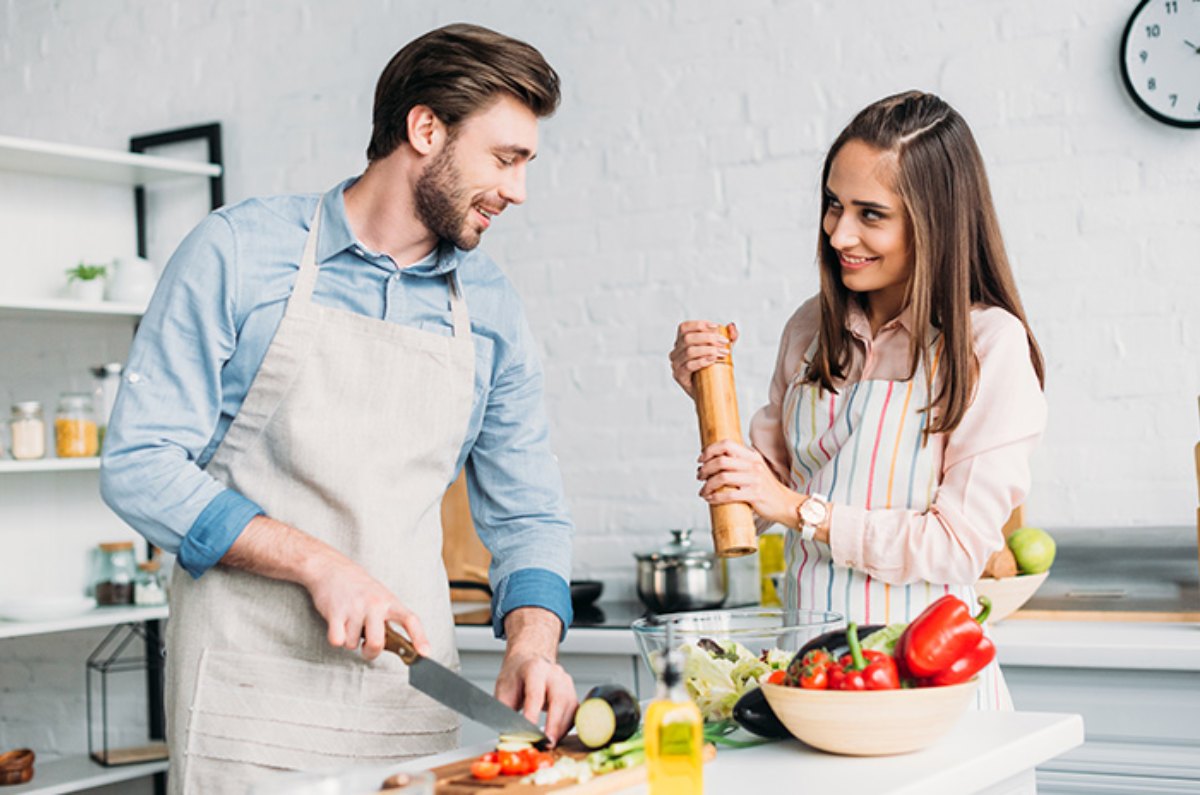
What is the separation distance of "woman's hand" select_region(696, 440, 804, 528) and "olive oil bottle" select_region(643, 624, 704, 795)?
0.65 metres

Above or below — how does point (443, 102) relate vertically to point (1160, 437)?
above

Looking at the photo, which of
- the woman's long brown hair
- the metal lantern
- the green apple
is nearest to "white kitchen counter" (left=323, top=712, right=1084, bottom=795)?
the woman's long brown hair

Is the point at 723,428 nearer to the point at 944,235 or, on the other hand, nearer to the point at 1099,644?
the point at 944,235

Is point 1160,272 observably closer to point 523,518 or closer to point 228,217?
point 523,518

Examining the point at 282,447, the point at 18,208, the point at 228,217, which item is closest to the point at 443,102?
the point at 228,217

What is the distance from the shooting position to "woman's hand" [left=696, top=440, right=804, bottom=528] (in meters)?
1.90

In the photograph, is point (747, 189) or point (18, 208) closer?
point (747, 189)

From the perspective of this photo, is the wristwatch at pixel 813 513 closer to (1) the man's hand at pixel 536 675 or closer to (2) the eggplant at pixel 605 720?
(1) the man's hand at pixel 536 675

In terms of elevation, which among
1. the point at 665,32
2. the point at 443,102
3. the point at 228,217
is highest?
the point at 665,32

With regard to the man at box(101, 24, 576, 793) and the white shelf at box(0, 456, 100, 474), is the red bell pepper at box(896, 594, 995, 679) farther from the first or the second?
the white shelf at box(0, 456, 100, 474)

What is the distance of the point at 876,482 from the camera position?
204 centimetres

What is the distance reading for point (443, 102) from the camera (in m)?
1.99

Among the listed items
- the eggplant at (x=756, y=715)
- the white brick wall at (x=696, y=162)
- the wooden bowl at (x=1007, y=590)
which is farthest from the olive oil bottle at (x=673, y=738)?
the white brick wall at (x=696, y=162)

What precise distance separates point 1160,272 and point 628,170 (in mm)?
1374
